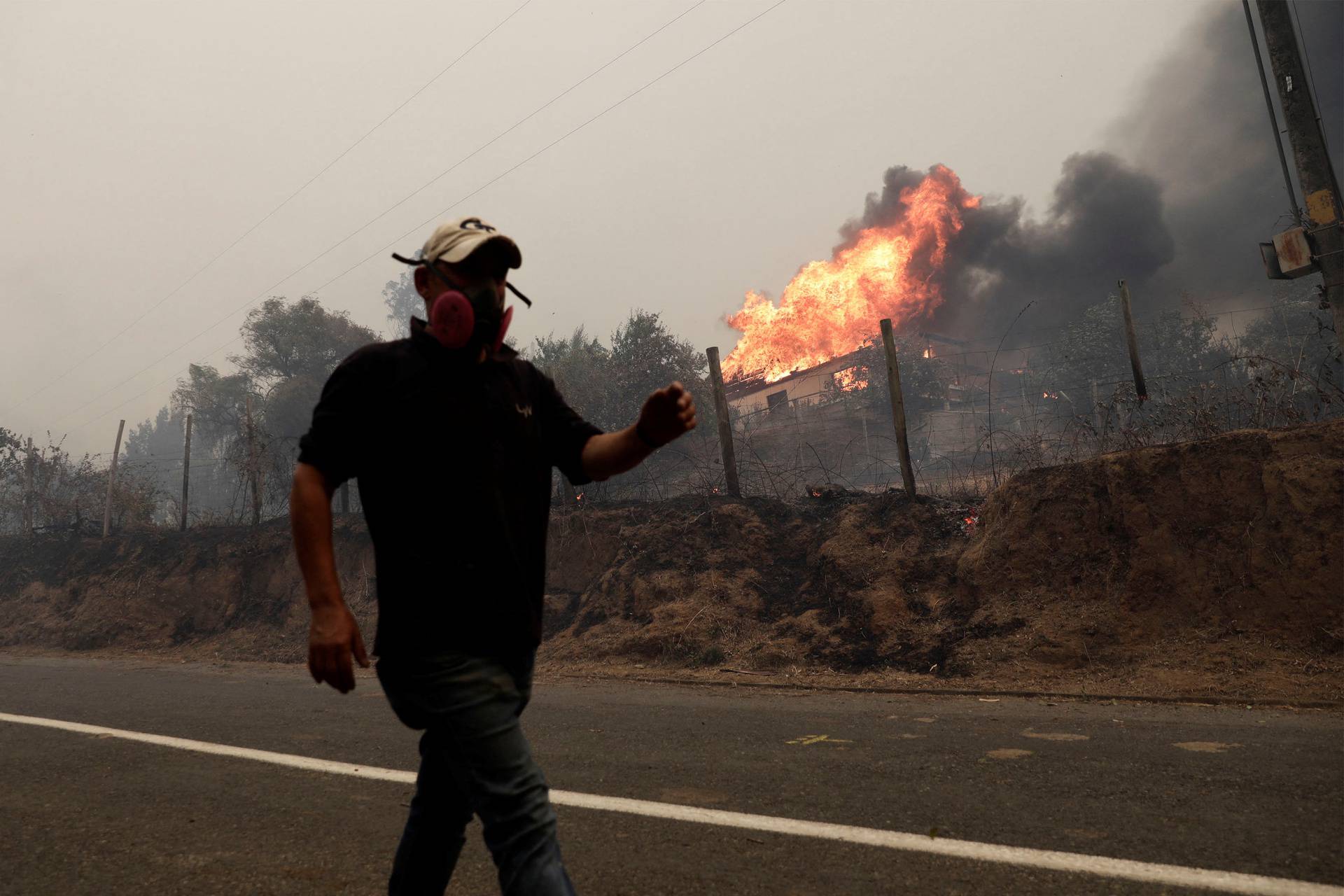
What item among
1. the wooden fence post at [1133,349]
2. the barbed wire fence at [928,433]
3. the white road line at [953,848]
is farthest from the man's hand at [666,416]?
the wooden fence post at [1133,349]

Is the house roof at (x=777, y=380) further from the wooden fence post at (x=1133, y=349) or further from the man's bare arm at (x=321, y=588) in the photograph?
the man's bare arm at (x=321, y=588)

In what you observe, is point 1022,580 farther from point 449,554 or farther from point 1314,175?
point 449,554

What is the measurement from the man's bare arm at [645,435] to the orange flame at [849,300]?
40.1 metres

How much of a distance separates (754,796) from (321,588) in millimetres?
2548

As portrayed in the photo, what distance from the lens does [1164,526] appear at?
7945 millimetres

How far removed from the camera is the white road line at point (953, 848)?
8.54 ft

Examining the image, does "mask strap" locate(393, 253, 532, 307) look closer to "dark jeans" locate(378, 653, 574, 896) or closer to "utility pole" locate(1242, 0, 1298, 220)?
"dark jeans" locate(378, 653, 574, 896)

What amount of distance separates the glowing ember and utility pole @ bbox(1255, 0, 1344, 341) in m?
28.9

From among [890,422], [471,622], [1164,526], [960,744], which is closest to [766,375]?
[890,422]

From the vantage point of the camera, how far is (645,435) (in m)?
2.13

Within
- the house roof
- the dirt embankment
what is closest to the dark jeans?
the dirt embankment

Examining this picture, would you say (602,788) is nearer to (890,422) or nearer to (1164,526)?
(1164,526)

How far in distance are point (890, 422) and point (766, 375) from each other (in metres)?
10.3

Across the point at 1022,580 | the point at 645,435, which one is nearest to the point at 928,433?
the point at 1022,580
